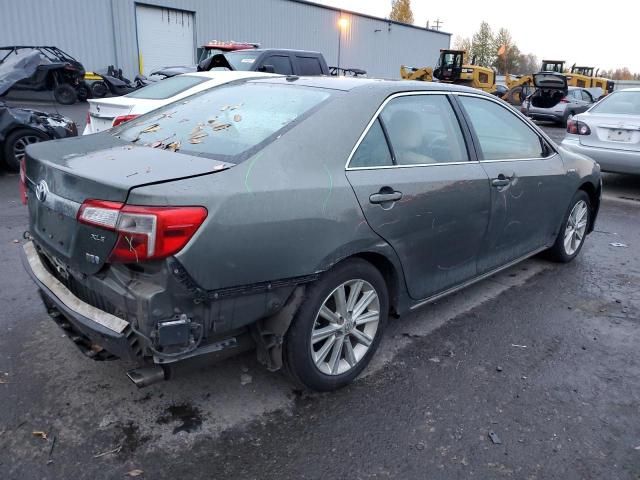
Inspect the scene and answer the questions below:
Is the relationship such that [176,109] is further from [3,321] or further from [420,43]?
[420,43]

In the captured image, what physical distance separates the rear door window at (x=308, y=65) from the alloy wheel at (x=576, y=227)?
7.30 metres

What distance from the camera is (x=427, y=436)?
106 inches

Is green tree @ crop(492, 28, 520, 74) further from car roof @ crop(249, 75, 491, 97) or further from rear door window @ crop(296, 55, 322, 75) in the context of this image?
car roof @ crop(249, 75, 491, 97)

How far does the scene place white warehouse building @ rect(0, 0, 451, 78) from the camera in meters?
21.0

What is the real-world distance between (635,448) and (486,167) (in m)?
1.91

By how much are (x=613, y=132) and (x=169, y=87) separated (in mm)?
6616

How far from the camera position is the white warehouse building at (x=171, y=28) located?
2103 cm

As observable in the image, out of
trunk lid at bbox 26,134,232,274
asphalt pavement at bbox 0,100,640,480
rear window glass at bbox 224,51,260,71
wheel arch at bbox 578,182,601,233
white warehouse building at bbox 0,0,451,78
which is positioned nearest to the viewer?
trunk lid at bbox 26,134,232,274

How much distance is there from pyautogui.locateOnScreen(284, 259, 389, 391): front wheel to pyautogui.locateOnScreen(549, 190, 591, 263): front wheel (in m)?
2.64

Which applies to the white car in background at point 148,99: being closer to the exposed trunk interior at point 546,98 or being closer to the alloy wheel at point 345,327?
the alloy wheel at point 345,327

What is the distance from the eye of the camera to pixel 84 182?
242 cm

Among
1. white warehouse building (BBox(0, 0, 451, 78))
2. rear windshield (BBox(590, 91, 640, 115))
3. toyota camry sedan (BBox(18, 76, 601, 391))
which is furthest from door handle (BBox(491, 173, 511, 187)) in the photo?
white warehouse building (BBox(0, 0, 451, 78))

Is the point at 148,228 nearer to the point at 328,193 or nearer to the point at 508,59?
the point at 328,193

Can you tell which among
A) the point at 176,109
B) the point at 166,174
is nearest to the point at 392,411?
the point at 166,174
